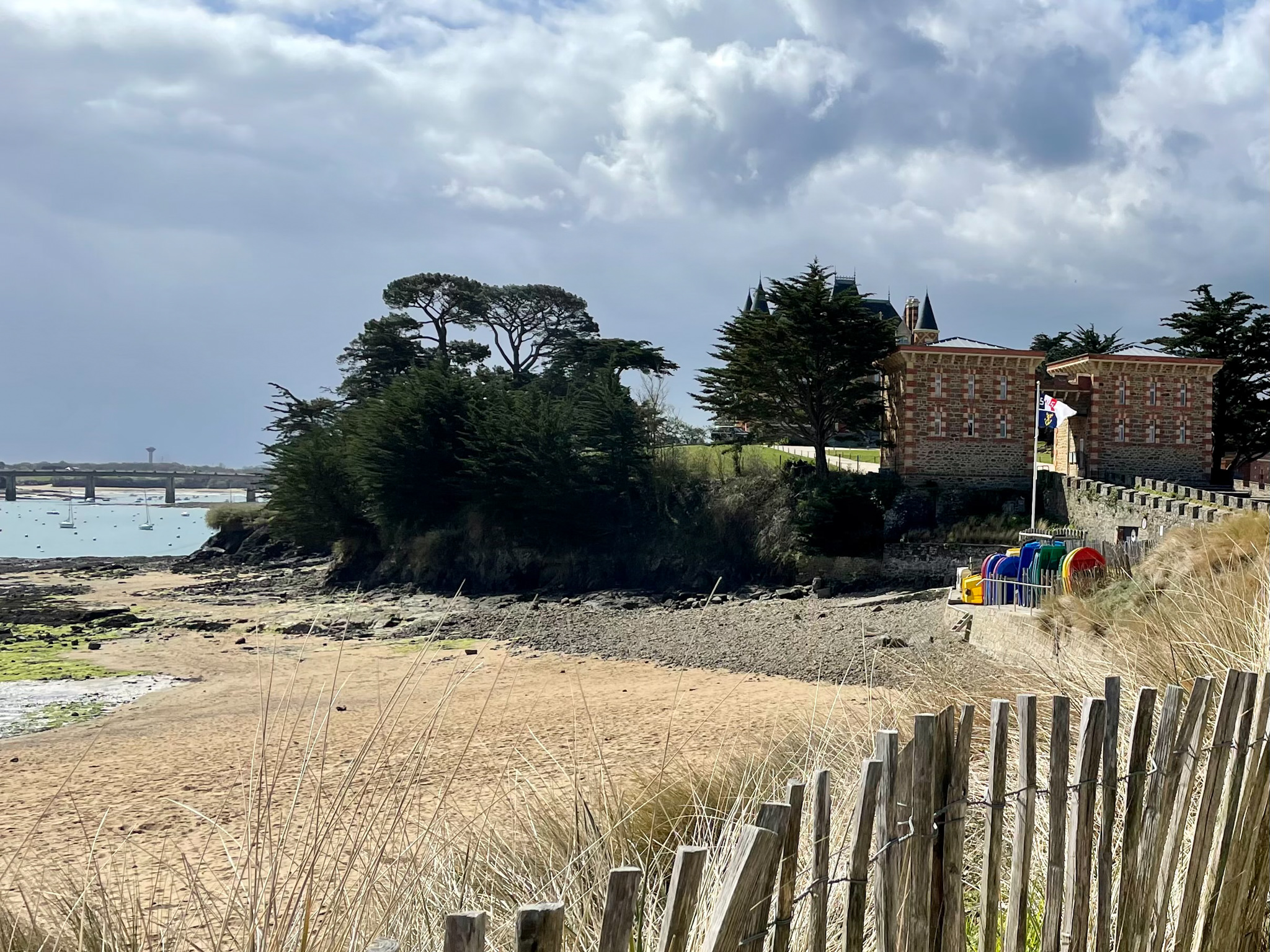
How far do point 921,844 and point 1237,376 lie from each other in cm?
3744

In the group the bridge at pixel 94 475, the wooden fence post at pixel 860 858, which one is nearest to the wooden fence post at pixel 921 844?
the wooden fence post at pixel 860 858

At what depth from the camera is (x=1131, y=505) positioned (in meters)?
25.1

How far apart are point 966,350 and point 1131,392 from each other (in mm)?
5447

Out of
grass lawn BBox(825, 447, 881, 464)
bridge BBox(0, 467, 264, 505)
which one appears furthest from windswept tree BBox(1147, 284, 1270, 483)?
bridge BBox(0, 467, 264, 505)

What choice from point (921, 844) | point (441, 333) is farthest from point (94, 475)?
point (921, 844)

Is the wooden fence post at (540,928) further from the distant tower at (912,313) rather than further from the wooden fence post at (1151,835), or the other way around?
the distant tower at (912,313)

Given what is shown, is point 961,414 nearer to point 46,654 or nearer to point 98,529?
point 46,654

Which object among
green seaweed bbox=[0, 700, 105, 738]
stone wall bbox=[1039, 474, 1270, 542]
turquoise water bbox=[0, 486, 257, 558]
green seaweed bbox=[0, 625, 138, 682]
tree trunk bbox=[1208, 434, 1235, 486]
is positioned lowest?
turquoise water bbox=[0, 486, 257, 558]

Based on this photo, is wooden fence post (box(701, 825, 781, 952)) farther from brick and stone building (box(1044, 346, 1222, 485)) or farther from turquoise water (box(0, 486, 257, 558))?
turquoise water (box(0, 486, 257, 558))

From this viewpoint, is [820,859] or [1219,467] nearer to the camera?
[820,859]

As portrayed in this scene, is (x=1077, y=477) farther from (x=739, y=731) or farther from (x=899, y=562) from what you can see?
(x=739, y=731)

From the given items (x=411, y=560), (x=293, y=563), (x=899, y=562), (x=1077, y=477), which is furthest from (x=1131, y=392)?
(x=293, y=563)

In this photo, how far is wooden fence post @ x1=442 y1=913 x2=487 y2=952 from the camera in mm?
1374

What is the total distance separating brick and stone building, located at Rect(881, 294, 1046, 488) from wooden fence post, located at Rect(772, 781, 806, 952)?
2910cm
